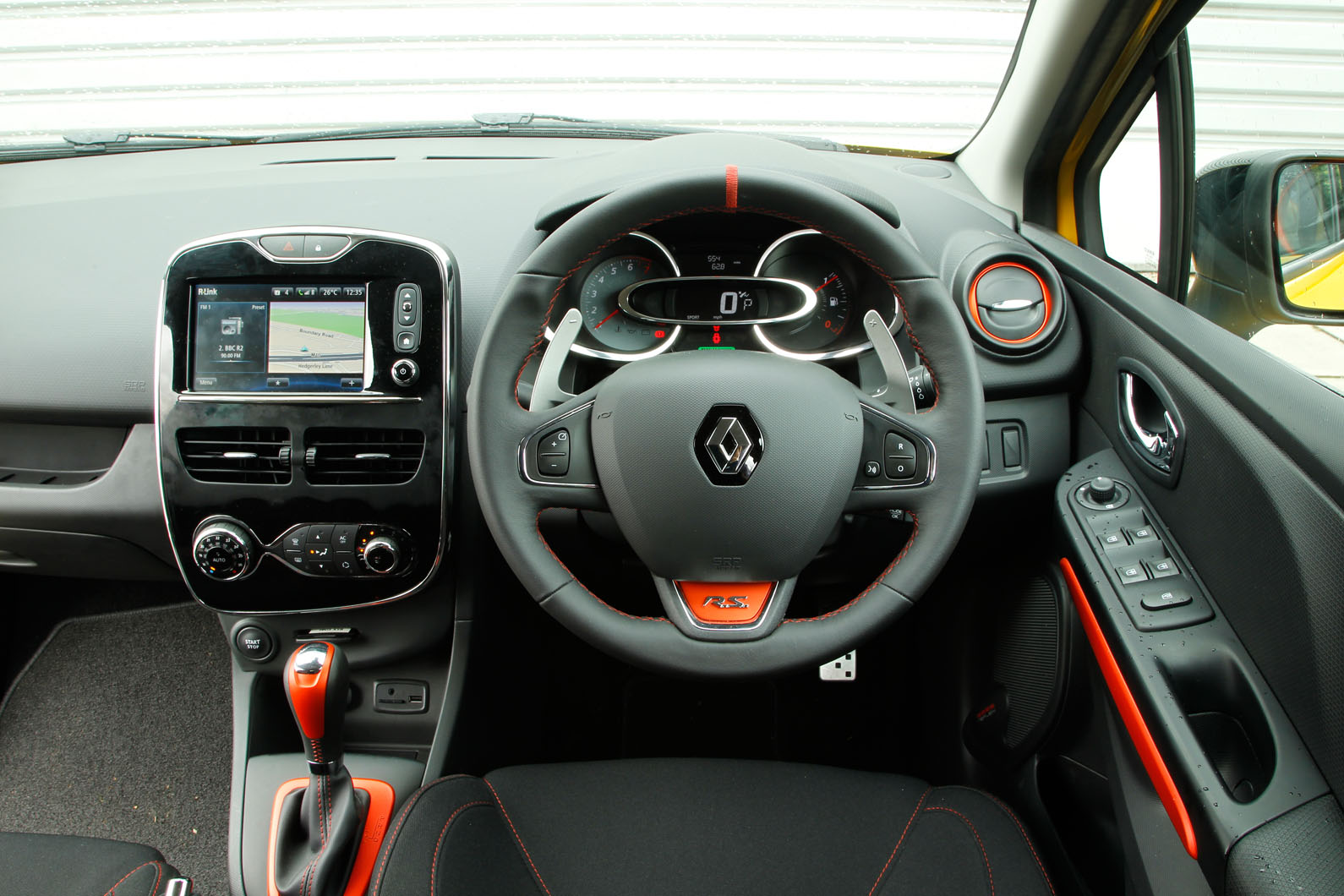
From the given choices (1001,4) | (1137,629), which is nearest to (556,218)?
(1137,629)

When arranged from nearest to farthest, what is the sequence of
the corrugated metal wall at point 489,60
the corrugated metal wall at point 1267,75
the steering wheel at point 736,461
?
the steering wheel at point 736,461
the corrugated metal wall at point 1267,75
the corrugated metal wall at point 489,60

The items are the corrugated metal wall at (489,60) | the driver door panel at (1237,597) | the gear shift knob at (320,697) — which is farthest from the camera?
the corrugated metal wall at (489,60)

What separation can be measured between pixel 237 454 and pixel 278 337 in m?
0.19

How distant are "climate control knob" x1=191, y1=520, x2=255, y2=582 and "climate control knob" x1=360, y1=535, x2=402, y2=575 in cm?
18

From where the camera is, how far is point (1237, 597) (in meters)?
0.97

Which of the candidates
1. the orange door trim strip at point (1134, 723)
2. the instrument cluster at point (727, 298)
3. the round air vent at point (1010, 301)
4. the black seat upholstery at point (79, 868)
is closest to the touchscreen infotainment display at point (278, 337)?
the instrument cluster at point (727, 298)

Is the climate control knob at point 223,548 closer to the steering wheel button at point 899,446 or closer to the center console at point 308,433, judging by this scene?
the center console at point 308,433

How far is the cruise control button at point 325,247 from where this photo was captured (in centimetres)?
119

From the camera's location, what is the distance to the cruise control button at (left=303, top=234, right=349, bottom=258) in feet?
3.89

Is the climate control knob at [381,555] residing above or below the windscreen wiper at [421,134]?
below

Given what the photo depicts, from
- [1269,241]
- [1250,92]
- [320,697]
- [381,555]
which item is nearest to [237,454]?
[381,555]

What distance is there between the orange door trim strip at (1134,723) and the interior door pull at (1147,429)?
204mm

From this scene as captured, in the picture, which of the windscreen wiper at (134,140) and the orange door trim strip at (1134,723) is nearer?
the orange door trim strip at (1134,723)

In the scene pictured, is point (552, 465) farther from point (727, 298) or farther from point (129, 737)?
point (129, 737)
